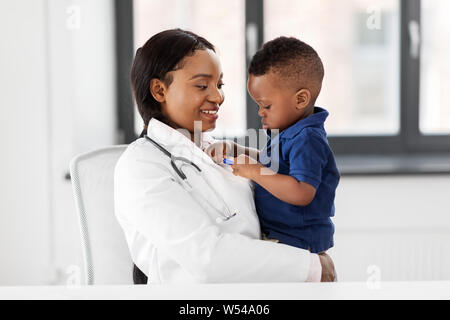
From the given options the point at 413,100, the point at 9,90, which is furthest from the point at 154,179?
the point at 413,100

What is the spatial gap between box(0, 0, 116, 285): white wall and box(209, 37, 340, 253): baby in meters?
1.35

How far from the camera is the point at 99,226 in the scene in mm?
1197

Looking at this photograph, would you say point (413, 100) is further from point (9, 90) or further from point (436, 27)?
point (9, 90)

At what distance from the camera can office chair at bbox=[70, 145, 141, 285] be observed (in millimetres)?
1187

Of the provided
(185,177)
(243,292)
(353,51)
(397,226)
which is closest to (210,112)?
(185,177)

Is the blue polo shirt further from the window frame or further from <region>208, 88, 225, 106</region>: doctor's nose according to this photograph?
the window frame

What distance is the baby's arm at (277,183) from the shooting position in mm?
929

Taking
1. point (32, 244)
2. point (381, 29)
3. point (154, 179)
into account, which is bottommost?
point (32, 244)

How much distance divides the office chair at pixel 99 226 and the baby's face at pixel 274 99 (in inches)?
16.1

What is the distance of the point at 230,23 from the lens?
2.50 metres

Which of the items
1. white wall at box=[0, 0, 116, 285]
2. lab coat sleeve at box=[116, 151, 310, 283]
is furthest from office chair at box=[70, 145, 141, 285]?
white wall at box=[0, 0, 116, 285]

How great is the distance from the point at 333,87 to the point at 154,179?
1.81 meters

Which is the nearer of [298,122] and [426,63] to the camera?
[298,122]
